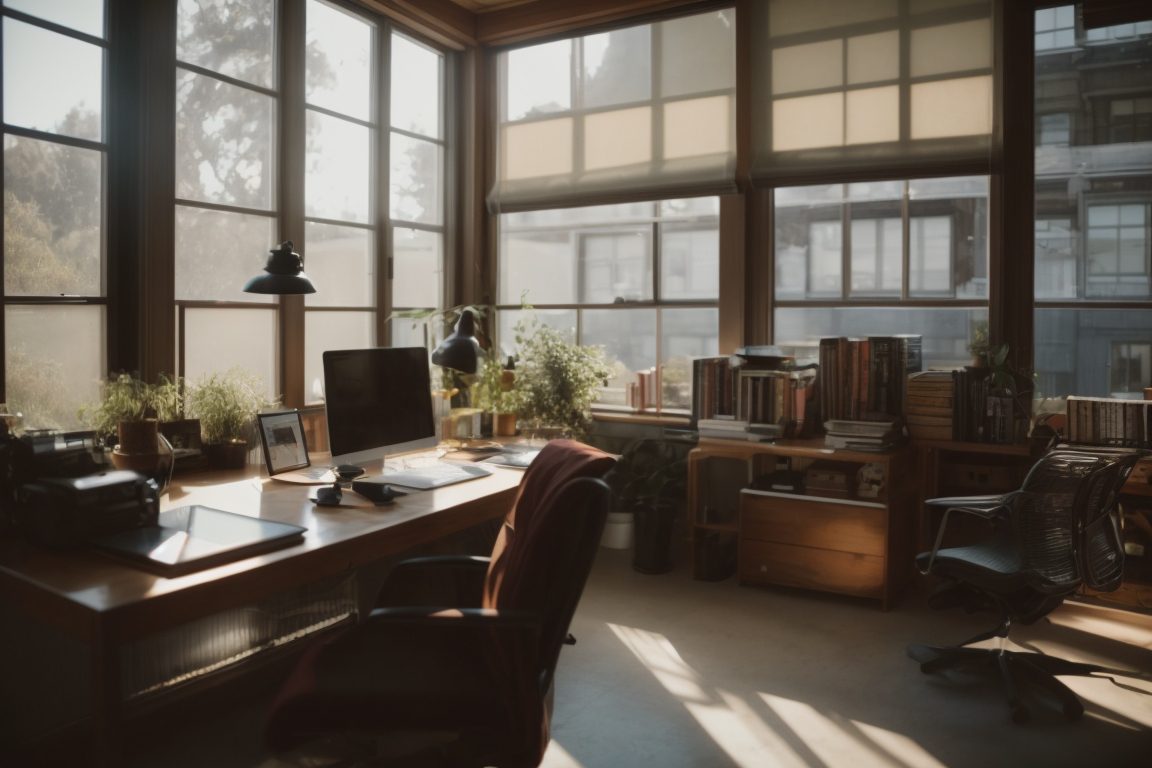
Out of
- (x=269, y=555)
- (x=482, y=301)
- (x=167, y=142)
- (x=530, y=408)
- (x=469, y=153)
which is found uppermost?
(x=469, y=153)

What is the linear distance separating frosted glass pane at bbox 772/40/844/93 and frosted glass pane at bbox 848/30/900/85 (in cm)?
6

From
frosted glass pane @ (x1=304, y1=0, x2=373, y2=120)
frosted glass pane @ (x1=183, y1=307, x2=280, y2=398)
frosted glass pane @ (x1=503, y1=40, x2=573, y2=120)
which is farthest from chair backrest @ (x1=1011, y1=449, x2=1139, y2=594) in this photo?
frosted glass pane @ (x1=304, y1=0, x2=373, y2=120)

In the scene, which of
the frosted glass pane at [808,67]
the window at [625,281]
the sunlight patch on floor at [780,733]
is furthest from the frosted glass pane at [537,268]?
the sunlight patch on floor at [780,733]

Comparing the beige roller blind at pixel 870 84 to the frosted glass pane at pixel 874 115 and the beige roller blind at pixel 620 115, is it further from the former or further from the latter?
the beige roller blind at pixel 620 115

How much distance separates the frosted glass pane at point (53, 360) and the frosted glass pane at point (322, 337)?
993mm

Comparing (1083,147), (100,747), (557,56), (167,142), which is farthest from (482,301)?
(100,747)

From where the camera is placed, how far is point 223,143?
3.62 meters

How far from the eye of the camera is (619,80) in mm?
4738

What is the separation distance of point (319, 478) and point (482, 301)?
2.27 m

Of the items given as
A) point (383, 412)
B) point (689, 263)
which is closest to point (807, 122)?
point (689, 263)

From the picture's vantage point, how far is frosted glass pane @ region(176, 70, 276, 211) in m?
3.46

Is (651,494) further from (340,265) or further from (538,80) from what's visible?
(538,80)

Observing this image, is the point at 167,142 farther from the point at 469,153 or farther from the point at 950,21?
the point at 950,21

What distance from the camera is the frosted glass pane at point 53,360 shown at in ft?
9.55
